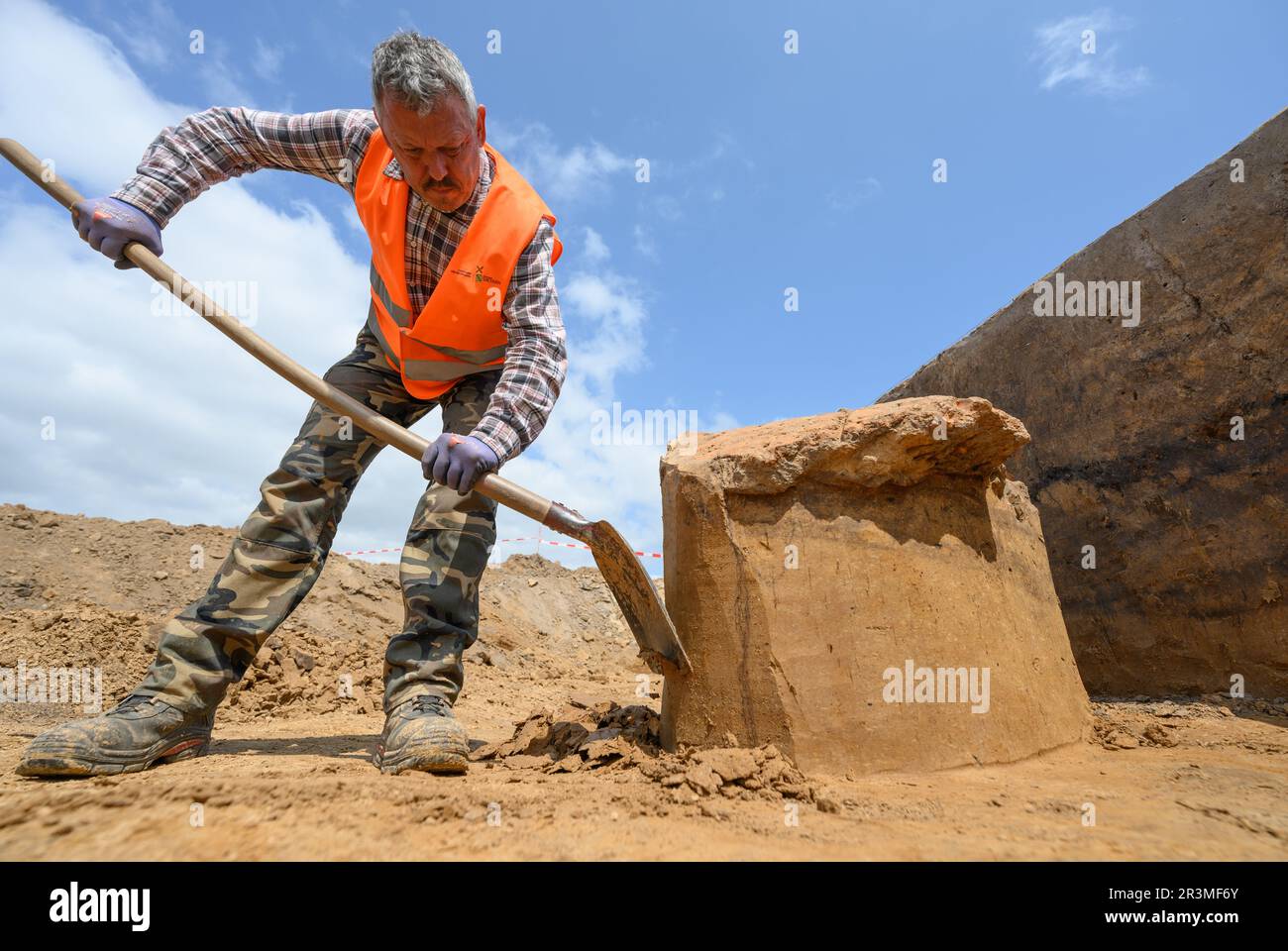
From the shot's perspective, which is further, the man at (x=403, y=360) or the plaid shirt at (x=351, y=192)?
the plaid shirt at (x=351, y=192)

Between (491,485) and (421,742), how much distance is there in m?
0.77

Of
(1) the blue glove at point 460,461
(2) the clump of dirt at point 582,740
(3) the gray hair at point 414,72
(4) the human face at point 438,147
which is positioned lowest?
(2) the clump of dirt at point 582,740

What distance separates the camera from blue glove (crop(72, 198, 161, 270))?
8.13 feet

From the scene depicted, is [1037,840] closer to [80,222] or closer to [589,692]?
[80,222]

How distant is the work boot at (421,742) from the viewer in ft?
7.02

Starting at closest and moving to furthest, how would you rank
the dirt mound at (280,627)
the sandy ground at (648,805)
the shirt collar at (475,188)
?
the sandy ground at (648,805)
the shirt collar at (475,188)
the dirt mound at (280,627)

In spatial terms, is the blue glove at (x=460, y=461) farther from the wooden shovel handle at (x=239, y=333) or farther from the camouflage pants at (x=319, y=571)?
the camouflage pants at (x=319, y=571)

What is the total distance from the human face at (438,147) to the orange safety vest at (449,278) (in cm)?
11

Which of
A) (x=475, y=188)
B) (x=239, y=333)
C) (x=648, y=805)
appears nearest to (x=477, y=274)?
(x=475, y=188)

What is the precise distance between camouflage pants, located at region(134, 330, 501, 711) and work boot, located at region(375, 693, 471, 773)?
0.08 meters

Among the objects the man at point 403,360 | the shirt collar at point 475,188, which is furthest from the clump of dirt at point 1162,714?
the shirt collar at point 475,188

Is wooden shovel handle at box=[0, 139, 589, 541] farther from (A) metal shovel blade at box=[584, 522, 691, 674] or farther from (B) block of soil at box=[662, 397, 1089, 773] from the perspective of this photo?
(B) block of soil at box=[662, 397, 1089, 773]

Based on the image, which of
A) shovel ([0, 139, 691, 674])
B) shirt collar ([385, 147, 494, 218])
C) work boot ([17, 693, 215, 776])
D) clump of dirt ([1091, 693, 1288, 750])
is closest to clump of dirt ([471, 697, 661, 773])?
shovel ([0, 139, 691, 674])
